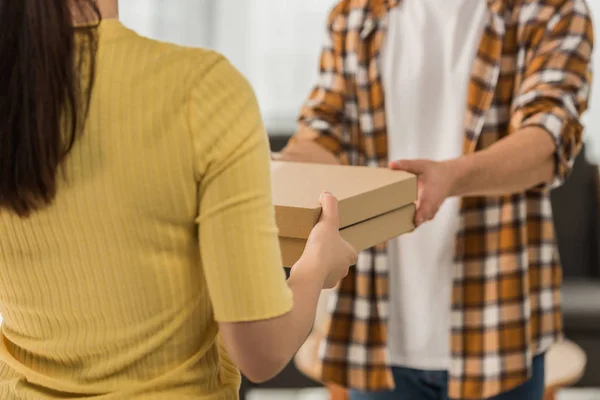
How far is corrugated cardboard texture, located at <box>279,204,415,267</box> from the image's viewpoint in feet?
3.10

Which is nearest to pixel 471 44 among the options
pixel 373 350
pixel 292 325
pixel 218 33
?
pixel 373 350

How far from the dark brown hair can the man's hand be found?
24.6 inches

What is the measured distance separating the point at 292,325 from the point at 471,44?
844 millimetres

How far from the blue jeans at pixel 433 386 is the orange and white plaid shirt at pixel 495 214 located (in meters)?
0.03

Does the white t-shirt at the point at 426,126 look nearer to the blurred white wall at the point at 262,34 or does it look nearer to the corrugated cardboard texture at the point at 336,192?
the corrugated cardboard texture at the point at 336,192

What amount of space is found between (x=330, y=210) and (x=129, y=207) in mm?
292

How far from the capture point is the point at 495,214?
1402 mm

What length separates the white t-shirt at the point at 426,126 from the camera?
1.44m

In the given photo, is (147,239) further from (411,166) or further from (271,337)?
(411,166)

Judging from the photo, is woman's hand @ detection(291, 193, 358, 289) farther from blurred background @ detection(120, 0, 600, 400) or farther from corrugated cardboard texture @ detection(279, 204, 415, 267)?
blurred background @ detection(120, 0, 600, 400)

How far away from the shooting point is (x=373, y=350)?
1471 millimetres

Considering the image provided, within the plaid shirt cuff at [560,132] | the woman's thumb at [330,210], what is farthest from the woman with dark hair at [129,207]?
the plaid shirt cuff at [560,132]

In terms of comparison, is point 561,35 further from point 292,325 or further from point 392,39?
point 292,325

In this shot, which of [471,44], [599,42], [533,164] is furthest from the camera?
[599,42]
